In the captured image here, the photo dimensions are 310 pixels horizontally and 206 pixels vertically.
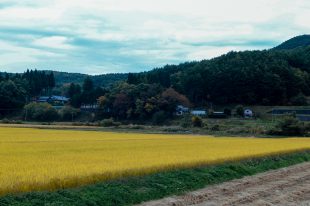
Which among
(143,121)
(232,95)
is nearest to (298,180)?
(143,121)

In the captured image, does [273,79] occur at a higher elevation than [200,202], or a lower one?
higher

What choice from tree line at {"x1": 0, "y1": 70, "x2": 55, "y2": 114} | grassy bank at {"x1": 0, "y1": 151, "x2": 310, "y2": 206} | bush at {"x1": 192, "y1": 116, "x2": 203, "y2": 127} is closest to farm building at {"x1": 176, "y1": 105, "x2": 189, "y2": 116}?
bush at {"x1": 192, "y1": 116, "x2": 203, "y2": 127}

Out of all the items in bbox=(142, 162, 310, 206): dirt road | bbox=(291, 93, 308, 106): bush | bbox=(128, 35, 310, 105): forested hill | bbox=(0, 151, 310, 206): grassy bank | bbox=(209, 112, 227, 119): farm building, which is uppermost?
bbox=(128, 35, 310, 105): forested hill

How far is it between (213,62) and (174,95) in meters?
31.0

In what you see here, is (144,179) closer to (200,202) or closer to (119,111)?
(200,202)

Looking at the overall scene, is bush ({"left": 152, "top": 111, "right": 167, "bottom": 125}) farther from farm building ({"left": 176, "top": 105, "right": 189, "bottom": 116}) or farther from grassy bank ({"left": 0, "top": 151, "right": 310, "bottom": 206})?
grassy bank ({"left": 0, "top": 151, "right": 310, "bottom": 206})

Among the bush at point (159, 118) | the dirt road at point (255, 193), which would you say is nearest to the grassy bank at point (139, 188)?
the dirt road at point (255, 193)

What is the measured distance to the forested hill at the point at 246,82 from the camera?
4190 inches

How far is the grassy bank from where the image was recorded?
480 inches

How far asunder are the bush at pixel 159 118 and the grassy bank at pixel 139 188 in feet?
208

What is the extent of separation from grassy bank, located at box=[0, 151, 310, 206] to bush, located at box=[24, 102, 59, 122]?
65.7 metres

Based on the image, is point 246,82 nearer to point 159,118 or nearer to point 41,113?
point 159,118

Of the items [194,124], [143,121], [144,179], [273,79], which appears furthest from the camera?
[273,79]

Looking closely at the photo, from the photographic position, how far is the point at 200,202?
1398cm
